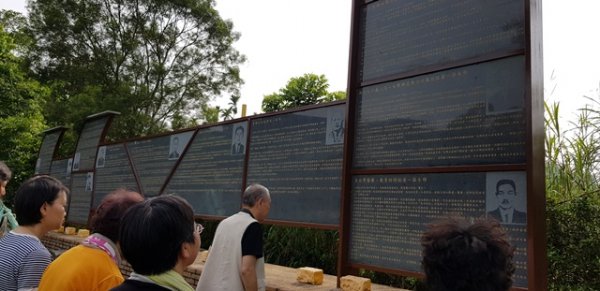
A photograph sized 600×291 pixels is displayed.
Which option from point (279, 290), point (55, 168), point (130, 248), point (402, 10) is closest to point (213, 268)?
point (279, 290)

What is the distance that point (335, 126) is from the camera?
195 inches

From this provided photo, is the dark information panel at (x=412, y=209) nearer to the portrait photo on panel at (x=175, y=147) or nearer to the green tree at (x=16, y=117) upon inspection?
the portrait photo on panel at (x=175, y=147)

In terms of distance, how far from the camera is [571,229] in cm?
452

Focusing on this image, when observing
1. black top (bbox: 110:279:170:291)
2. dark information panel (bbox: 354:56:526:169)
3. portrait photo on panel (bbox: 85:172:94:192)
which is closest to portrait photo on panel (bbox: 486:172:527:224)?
dark information panel (bbox: 354:56:526:169)

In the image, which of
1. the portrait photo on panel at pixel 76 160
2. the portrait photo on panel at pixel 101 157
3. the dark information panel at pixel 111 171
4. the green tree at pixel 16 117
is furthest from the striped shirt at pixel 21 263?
the green tree at pixel 16 117

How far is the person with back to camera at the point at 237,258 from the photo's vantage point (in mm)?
3115

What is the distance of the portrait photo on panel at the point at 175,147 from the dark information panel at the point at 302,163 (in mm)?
1786

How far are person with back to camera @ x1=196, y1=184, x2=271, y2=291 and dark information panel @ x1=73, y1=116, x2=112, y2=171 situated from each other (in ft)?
23.1

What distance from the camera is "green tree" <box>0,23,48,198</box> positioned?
48.6 ft

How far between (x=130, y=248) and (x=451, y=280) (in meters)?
1.02

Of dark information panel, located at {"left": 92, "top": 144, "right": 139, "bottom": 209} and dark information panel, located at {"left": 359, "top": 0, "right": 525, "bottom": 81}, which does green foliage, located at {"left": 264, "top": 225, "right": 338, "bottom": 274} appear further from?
dark information panel, located at {"left": 359, "top": 0, "right": 525, "bottom": 81}

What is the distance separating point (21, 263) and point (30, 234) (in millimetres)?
208

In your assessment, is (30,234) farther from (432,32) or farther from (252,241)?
(432,32)

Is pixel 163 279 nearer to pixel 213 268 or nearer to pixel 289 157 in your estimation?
pixel 213 268
